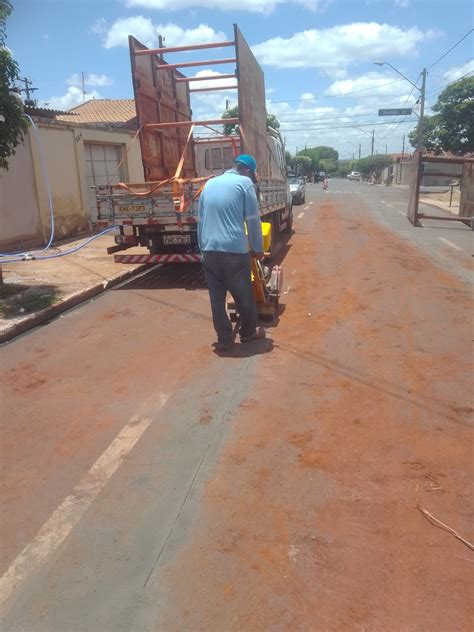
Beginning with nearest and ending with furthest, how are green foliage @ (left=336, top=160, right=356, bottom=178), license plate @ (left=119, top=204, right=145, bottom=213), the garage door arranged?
license plate @ (left=119, top=204, right=145, bottom=213) < the garage door < green foliage @ (left=336, top=160, right=356, bottom=178)

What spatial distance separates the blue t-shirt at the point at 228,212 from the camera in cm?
509

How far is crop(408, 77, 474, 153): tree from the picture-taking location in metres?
34.6

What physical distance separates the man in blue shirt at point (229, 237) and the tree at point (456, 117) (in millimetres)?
35113

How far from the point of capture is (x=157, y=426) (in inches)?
149

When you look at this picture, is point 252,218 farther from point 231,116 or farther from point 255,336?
point 231,116

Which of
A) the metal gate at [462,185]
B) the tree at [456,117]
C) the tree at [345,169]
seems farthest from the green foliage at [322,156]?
the metal gate at [462,185]

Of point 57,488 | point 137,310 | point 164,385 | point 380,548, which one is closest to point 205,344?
point 164,385

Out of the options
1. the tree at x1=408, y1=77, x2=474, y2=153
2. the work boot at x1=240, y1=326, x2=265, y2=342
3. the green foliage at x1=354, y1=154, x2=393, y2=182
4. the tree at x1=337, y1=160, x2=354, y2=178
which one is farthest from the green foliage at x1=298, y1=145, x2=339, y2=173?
the work boot at x1=240, y1=326, x2=265, y2=342

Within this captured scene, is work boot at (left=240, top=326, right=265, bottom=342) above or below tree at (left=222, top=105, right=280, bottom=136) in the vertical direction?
below

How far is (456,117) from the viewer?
1387 inches

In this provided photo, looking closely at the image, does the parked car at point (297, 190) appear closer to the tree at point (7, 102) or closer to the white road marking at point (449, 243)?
the white road marking at point (449, 243)

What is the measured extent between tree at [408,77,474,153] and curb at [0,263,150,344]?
109 ft

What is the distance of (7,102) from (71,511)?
5609 mm

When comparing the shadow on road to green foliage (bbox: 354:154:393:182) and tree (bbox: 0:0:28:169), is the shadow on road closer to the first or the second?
tree (bbox: 0:0:28:169)
